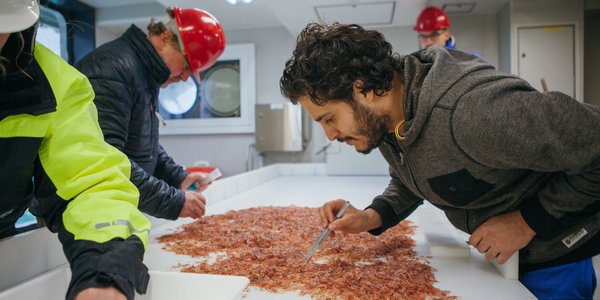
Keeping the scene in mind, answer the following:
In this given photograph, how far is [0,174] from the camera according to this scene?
0.78 m

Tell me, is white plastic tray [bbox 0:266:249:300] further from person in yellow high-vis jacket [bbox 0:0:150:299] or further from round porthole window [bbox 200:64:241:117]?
round porthole window [bbox 200:64:241:117]

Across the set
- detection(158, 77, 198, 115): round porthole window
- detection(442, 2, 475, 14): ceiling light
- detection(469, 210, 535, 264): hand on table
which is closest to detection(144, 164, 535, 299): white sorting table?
detection(469, 210, 535, 264): hand on table

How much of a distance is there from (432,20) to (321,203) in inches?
69.0

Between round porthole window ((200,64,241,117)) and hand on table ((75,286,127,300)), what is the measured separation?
4207 millimetres

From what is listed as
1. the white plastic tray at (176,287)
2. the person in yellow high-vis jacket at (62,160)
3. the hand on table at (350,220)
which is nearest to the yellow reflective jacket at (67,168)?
the person in yellow high-vis jacket at (62,160)

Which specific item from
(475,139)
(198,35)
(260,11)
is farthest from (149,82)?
(260,11)

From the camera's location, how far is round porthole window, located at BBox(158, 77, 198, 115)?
15.9 ft

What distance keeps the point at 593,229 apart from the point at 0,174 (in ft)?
4.90

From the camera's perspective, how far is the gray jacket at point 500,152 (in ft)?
2.74

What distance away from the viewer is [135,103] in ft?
5.09

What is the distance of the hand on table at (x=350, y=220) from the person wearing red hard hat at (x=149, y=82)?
0.59m

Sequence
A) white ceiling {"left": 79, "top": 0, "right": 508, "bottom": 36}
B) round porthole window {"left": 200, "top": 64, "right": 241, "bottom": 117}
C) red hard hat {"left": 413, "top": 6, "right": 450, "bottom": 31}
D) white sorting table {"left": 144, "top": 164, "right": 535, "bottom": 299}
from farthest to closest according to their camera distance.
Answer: round porthole window {"left": 200, "top": 64, "right": 241, "bottom": 117}
white ceiling {"left": 79, "top": 0, "right": 508, "bottom": 36}
red hard hat {"left": 413, "top": 6, "right": 450, "bottom": 31}
white sorting table {"left": 144, "top": 164, "right": 535, "bottom": 299}

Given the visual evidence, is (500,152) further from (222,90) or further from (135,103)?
(222,90)

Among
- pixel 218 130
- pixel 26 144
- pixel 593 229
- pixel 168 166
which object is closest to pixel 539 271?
pixel 593 229
